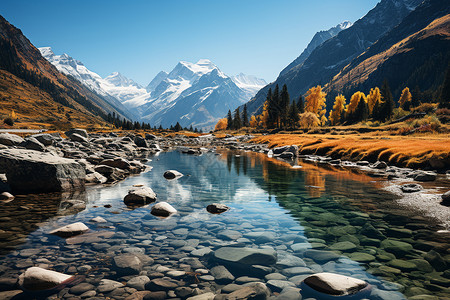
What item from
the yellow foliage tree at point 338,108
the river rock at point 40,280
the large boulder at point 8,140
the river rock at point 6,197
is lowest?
the river rock at point 40,280

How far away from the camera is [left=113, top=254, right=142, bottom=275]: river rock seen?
518cm

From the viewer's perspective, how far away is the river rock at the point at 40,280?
14.6 feet

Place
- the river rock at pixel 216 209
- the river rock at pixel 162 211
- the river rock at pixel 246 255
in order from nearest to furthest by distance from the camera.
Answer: the river rock at pixel 246 255 → the river rock at pixel 162 211 → the river rock at pixel 216 209

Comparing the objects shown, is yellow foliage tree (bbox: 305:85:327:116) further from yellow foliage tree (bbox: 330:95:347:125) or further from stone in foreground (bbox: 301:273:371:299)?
stone in foreground (bbox: 301:273:371:299)

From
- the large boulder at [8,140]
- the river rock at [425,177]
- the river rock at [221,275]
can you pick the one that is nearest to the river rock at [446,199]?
the river rock at [425,177]

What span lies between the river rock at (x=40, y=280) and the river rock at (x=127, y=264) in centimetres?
92

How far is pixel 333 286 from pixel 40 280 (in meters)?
5.57

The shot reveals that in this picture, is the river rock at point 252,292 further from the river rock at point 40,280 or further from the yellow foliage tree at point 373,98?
the yellow foliage tree at point 373,98

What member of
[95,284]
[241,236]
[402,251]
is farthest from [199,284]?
[402,251]

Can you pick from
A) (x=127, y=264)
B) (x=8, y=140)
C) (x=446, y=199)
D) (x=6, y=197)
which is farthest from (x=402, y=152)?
(x=8, y=140)

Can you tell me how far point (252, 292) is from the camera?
4.50 metres

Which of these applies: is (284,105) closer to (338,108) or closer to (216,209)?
(338,108)

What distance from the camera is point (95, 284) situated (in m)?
4.65

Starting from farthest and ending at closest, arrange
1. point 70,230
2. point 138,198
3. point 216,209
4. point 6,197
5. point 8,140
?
1. point 8,140
2. point 138,198
3. point 6,197
4. point 216,209
5. point 70,230
